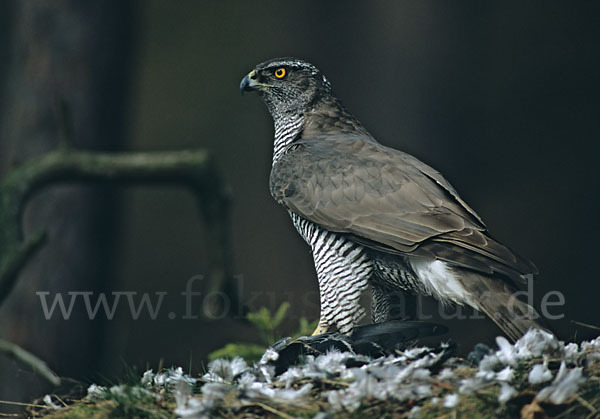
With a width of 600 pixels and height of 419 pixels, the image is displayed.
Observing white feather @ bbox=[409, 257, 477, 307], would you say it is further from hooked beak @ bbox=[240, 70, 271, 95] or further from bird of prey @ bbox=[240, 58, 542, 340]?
hooked beak @ bbox=[240, 70, 271, 95]

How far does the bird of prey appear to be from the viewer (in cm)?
303

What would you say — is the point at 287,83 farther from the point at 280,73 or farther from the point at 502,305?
the point at 502,305

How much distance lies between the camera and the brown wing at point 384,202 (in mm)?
3080

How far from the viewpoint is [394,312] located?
371cm

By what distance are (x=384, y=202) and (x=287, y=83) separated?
3.50 feet

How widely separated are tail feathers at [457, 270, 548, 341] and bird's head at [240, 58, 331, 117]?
1494 millimetres

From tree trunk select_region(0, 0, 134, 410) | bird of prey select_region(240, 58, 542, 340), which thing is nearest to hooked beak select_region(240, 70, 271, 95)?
bird of prey select_region(240, 58, 542, 340)

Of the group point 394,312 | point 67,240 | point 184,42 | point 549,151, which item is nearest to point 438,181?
point 394,312

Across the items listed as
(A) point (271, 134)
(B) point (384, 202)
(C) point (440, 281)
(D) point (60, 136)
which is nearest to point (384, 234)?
(B) point (384, 202)

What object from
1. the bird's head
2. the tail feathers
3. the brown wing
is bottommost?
the tail feathers

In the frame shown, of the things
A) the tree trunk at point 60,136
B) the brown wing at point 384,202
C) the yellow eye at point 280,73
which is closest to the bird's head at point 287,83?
the yellow eye at point 280,73

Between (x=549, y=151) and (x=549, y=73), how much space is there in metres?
0.78

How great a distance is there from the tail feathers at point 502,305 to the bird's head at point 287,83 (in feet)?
4.90

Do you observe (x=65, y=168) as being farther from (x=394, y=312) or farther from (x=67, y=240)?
(x=394, y=312)
